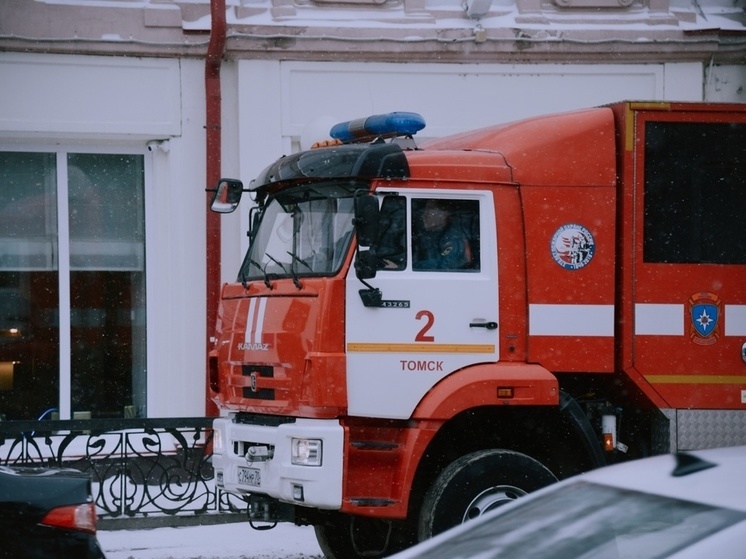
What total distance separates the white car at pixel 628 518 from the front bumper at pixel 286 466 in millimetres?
3468

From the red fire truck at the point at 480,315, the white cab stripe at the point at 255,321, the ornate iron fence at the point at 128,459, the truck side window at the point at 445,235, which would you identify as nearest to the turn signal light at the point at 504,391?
the red fire truck at the point at 480,315

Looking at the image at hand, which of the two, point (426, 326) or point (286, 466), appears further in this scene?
point (426, 326)

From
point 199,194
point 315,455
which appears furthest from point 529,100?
point 315,455

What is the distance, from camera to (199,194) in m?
13.4

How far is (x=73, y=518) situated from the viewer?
5.58 metres

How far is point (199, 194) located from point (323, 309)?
5.92 m

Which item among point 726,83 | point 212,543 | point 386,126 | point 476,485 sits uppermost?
point 726,83

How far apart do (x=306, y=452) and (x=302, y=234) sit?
1495mm

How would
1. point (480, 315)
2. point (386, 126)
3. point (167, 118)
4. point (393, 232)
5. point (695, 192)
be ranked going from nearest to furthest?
point (393, 232) → point (480, 315) → point (695, 192) → point (386, 126) → point (167, 118)

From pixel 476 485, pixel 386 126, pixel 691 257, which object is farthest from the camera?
pixel 386 126

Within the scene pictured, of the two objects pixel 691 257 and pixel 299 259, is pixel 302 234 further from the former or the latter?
pixel 691 257

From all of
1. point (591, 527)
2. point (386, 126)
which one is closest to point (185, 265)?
point (386, 126)

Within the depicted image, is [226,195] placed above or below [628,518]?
above

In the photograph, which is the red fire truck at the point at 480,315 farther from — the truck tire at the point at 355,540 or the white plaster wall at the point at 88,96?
the white plaster wall at the point at 88,96
